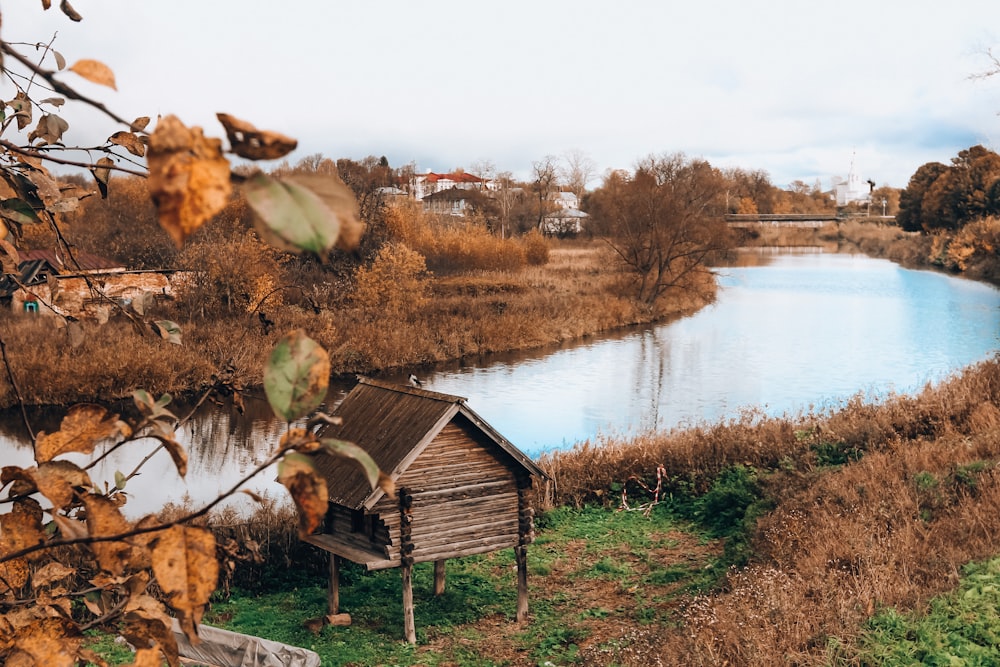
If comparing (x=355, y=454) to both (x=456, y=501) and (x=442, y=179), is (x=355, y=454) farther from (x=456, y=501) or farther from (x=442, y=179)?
(x=442, y=179)

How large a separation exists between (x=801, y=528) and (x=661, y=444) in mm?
5969

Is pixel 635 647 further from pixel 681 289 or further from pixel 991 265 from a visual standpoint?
pixel 991 265

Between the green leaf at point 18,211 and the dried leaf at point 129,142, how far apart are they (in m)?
0.26

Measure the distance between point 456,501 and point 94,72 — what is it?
8.86m

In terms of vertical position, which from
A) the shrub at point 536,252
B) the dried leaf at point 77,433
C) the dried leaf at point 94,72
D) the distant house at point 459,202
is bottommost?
the shrub at point 536,252

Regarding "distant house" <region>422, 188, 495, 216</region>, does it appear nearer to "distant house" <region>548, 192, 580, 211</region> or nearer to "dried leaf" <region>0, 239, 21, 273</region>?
"distant house" <region>548, 192, 580, 211</region>

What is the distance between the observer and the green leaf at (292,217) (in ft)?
2.32

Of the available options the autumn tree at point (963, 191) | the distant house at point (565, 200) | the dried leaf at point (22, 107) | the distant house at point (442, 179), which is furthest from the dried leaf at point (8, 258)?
the distant house at point (442, 179)

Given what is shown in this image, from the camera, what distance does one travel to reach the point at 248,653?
8109 mm

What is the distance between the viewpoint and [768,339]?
31.6m

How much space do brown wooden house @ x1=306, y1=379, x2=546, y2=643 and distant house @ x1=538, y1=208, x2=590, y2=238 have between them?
63115 mm

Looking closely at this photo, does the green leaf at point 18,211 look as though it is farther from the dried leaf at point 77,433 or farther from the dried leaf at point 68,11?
the dried leaf at point 77,433

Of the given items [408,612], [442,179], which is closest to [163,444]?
[408,612]

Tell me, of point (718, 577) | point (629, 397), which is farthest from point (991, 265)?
point (718, 577)
